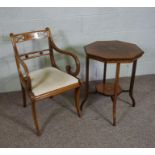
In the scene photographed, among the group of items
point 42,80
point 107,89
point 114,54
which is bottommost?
point 107,89

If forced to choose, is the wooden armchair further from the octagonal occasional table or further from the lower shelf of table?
the lower shelf of table

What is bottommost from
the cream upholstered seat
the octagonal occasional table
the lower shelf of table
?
the lower shelf of table

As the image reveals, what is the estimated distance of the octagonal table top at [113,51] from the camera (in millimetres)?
1728

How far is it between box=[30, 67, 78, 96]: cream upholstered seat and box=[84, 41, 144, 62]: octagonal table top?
1.00ft

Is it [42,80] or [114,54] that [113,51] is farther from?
[42,80]

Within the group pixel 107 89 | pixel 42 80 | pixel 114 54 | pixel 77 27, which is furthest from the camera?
pixel 77 27

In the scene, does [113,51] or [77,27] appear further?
[77,27]

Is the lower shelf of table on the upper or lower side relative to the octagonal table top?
lower

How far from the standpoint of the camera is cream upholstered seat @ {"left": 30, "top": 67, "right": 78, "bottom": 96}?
1.75 metres

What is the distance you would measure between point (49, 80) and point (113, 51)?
2.09 ft

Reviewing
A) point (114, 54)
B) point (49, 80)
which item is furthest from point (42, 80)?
point (114, 54)

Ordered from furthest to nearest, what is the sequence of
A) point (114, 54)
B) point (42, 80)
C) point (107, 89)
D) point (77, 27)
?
point (77, 27)
point (107, 89)
point (42, 80)
point (114, 54)

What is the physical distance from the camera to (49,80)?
1.88 metres

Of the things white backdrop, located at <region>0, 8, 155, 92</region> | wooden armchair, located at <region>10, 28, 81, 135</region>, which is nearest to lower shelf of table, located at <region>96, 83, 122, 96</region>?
wooden armchair, located at <region>10, 28, 81, 135</region>
